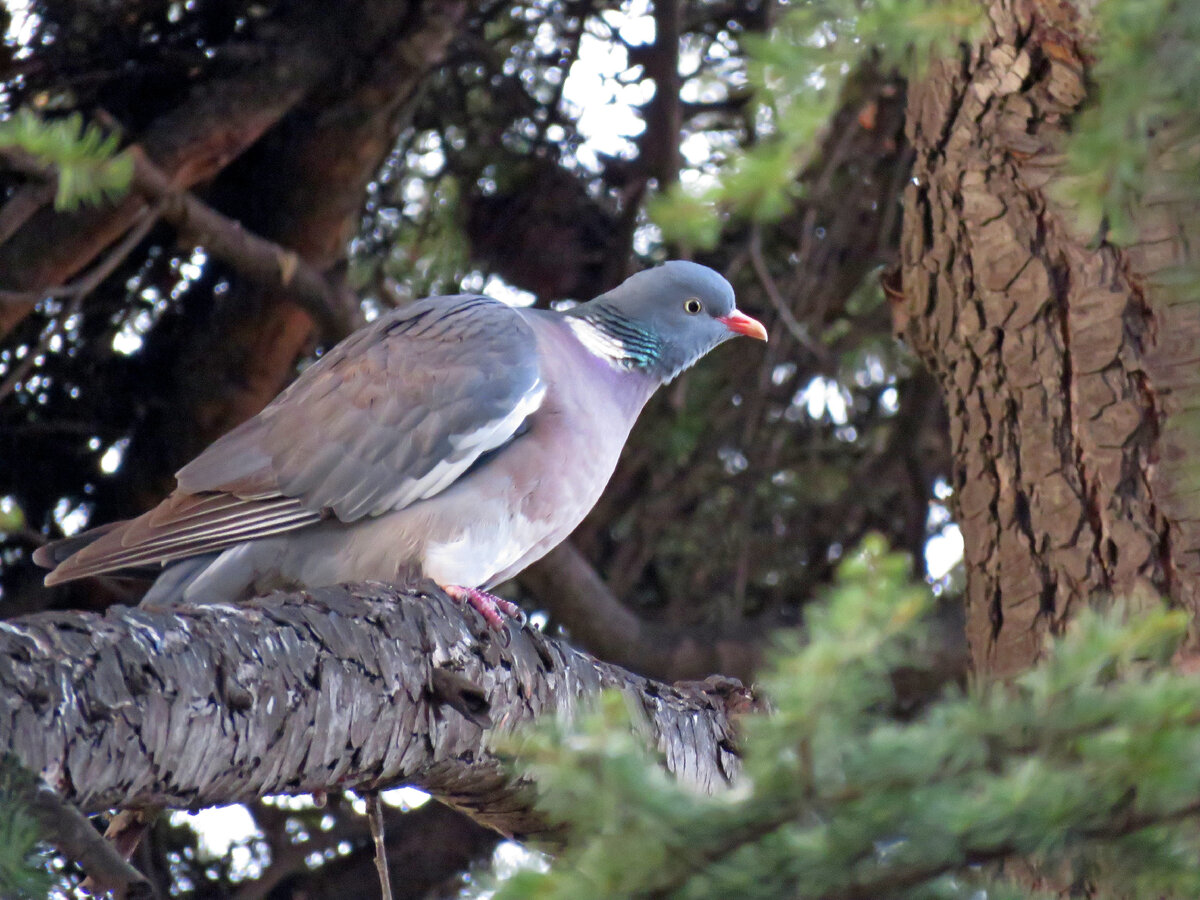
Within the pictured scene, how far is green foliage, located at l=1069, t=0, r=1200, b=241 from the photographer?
3.25 feet

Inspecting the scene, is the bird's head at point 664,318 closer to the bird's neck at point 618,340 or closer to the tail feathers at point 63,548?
the bird's neck at point 618,340

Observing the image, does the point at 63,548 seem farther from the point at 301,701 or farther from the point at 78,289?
the point at 301,701

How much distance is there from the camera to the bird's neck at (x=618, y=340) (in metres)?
3.36

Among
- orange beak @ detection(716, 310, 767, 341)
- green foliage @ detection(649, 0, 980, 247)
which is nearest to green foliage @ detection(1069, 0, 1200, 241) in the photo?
green foliage @ detection(649, 0, 980, 247)

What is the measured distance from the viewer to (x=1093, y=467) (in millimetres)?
2514

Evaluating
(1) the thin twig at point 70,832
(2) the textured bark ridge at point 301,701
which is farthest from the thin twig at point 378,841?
(1) the thin twig at point 70,832

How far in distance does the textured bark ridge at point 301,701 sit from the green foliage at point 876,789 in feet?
1.83

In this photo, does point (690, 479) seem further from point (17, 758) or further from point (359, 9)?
point (17, 758)

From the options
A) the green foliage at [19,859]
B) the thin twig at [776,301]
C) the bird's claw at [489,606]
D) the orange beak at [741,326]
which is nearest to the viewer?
the green foliage at [19,859]

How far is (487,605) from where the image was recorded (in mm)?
2512

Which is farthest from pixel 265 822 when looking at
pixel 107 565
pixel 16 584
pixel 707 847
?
pixel 707 847

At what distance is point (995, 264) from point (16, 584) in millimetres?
2894

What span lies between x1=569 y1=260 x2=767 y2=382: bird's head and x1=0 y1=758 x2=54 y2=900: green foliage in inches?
93.3

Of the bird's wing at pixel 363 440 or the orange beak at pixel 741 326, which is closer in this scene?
the bird's wing at pixel 363 440
